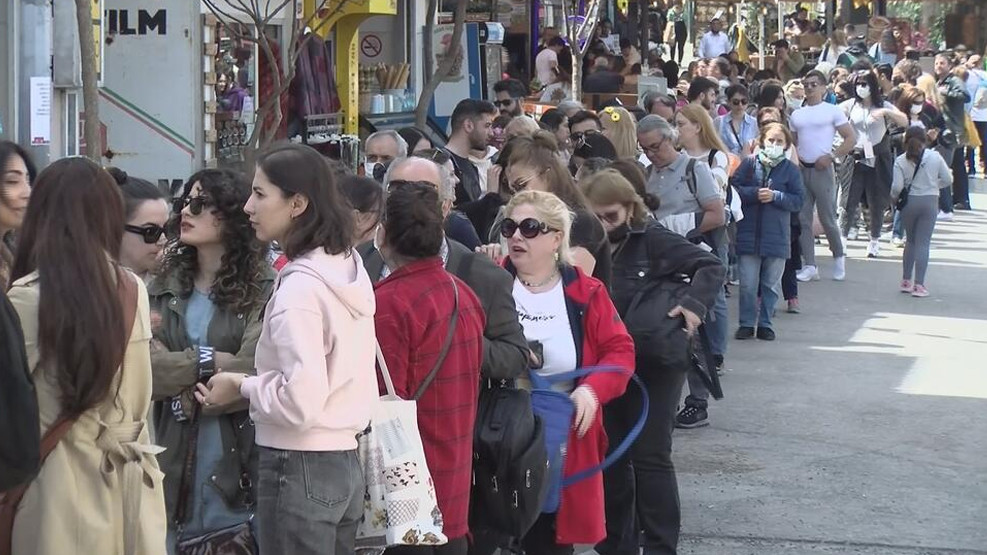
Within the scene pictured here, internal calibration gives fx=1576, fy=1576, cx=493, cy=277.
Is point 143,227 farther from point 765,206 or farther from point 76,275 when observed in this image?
point 765,206

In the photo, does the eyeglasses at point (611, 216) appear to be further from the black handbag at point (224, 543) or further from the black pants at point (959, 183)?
the black pants at point (959, 183)

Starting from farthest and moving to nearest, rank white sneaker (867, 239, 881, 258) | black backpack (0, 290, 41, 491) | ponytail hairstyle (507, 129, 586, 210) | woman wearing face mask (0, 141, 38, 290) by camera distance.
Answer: white sneaker (867, 239, 881, 258)
ponytail hairstyle (507, 129, 586, 210)
woman wearing face mask (0, 141, 38, 290)
black backpack (0, 290, 41, 491)

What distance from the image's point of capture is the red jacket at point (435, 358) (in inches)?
191

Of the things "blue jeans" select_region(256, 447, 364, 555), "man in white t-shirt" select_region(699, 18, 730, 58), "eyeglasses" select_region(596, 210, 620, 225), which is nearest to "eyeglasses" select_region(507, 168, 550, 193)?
"eyeglasses" select_region(596, 210, 620, 225)

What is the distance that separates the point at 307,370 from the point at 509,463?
135cm

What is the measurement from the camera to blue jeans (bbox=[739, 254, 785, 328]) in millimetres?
12539

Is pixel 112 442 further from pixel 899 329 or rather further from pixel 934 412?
pixel 899 329

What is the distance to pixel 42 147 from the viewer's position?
8.04 m

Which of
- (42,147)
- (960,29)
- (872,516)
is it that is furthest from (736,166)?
(960,29)

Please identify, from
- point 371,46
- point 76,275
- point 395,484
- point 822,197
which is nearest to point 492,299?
point 395,484

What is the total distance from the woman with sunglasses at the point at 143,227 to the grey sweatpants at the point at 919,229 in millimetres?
11428

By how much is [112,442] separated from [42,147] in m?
4.49

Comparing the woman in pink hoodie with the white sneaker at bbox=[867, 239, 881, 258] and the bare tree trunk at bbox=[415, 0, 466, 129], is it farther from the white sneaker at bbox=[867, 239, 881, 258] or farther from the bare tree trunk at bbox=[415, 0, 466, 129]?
the white sneaker at bbox=[867, 239, 881, 258]

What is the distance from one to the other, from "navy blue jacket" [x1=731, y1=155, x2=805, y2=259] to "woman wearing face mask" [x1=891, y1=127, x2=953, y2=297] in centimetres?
306
